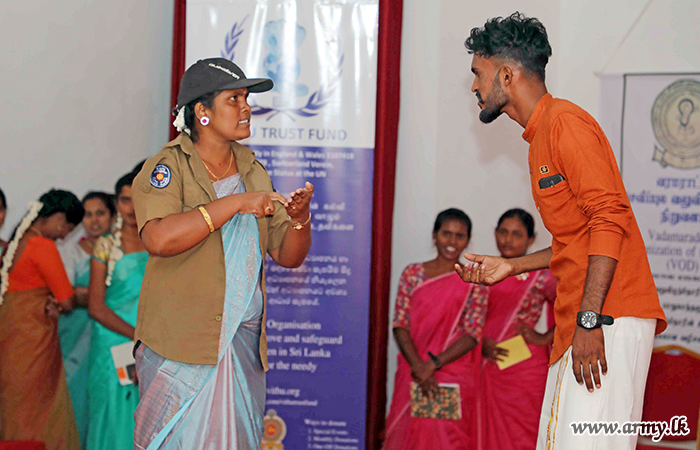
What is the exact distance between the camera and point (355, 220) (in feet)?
12.6

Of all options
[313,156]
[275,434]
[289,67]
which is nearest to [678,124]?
[313,156]

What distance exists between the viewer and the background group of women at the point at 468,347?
3646 mm

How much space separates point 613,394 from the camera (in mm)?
1666

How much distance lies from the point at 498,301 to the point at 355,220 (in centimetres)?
103

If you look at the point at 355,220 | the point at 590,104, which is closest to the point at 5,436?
the point at 355,220

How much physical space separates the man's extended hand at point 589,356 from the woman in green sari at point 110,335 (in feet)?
8.03

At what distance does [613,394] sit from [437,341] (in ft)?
6.95

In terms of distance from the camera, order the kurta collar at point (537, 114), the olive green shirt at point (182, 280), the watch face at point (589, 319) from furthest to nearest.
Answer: the olive green shirt at point (182, 280)
the kurta collar at point (537, 114)
the watch face at point (589, 319)

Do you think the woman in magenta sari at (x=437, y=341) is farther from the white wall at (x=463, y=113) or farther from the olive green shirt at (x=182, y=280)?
the olive green shirt at (x=182, y=280)

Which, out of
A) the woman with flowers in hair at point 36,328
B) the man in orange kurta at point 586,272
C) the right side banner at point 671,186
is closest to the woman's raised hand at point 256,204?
the man in orange kurta at point 586,272

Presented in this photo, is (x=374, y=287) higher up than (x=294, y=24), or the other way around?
(x=294, y=24)

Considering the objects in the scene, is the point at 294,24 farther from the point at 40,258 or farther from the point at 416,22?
the point at 40,258

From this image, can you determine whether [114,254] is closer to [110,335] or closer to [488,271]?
[110,335]

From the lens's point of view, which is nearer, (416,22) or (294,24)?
(294,24)
